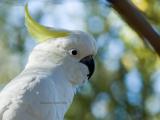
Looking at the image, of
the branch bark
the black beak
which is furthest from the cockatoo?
the branch bark

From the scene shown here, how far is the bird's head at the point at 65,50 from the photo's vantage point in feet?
7.91

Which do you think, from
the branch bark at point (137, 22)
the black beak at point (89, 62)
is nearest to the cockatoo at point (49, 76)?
the black beak at point (89, 62)

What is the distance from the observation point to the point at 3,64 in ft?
11.3

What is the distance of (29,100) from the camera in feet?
6.95

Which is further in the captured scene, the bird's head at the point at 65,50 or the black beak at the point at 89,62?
the black beak at the point at 89,62

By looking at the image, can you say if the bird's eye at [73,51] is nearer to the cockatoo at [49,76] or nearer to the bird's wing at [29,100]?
the cockatoo at [49,76]

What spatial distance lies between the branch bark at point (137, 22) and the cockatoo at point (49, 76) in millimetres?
584

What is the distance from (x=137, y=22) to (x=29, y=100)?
0.64m

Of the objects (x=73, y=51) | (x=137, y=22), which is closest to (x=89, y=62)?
(x=73, y=51)

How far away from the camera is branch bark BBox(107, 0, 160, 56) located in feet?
5.59

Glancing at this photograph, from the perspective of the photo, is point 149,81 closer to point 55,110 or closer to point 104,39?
point 104,39

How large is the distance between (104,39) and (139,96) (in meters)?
0.70

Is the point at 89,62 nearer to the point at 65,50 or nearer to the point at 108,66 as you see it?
the point at 65,50

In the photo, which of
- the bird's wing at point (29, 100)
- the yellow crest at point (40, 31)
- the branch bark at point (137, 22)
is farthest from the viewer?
the yellow crest at point (40, 31)
